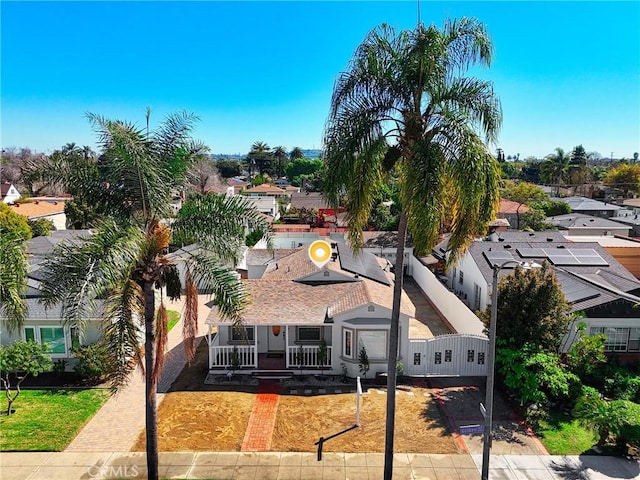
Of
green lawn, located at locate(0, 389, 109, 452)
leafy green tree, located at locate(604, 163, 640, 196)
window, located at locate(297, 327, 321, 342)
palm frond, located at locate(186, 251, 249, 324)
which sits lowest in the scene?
green lawn, located at locate(0, 389, 109, 452)

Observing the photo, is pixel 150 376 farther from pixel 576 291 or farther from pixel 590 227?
pixel 590 227

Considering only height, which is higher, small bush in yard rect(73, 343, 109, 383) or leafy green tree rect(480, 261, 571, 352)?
leafy green tree rect(480, 261, 571, 352)

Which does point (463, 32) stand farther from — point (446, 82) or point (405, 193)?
point (405, 193)

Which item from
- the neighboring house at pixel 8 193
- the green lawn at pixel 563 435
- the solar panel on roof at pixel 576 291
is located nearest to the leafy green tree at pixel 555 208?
the solar panel on roof at pixel 576 291

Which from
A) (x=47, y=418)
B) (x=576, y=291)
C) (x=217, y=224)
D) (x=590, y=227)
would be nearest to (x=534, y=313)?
(x=576, y=291)

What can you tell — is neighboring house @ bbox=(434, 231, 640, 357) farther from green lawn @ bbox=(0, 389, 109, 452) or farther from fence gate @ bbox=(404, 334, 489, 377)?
green lawn @ bbox=(0, 389, 109, 452)

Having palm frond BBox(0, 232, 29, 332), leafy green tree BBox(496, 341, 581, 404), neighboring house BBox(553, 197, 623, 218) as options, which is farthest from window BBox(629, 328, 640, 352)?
neighboring house BBox(553, 197, 623, 218)

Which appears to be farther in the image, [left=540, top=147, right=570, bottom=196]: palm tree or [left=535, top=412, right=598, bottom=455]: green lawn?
[left=540, top=147, right=570, bottom=196]: palm tree

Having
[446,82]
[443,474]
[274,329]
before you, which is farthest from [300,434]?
[446,82]
